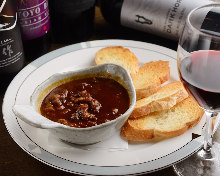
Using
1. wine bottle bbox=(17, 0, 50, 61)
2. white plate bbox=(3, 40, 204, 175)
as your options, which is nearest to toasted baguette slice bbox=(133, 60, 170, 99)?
white plate bbox=(3, 40, 204, 175)

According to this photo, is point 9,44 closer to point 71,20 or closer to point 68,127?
point 71,20

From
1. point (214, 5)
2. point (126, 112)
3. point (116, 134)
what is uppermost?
point (214, 5)

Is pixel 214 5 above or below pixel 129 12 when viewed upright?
above

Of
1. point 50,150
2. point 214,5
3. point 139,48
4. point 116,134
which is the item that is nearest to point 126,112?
point 116,134

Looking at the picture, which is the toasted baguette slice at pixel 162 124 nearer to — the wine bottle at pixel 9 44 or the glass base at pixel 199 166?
the glass base at pixel 199 166

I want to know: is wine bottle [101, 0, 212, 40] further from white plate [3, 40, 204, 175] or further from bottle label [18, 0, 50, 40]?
white plate [3, 40, 204, 175]

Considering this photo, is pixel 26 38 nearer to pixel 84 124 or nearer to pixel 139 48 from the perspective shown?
pixel 139 48
